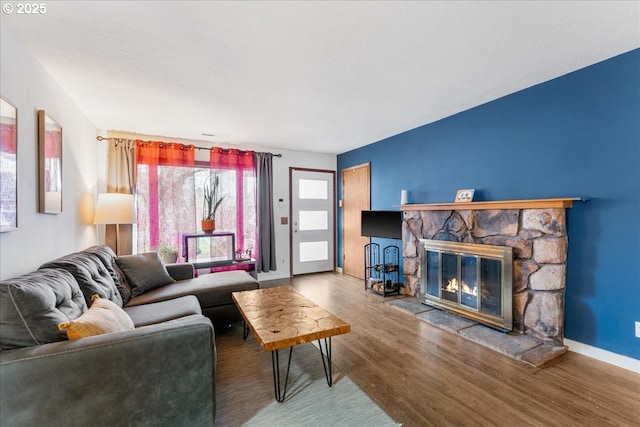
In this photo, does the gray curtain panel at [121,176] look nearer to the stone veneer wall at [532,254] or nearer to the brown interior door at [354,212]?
the brown interior door at [354,212]

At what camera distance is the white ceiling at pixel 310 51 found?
5.59ft

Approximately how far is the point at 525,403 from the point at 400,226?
2.62m

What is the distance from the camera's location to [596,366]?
226 cm

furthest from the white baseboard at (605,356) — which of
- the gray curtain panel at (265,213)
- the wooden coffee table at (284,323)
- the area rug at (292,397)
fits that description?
the gray curtain panel at (265,213)

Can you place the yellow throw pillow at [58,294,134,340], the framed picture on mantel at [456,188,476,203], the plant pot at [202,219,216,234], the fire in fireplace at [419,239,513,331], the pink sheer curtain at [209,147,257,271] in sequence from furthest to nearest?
the pink sheer curtain at [209,147,257,271]
the plant pot at [202,219,216,234]
the framed picture on mantel at [456,188,476,203]
the fire in fireplace at [419,239,513,331]
the yellow throw pillow at [58,294,134,340]

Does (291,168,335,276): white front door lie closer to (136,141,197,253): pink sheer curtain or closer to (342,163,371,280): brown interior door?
(342,163,371,280): brown interior door

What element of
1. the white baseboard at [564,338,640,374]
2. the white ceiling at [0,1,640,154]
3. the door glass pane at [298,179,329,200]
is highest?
the white ceiling at [0,1,640,154]

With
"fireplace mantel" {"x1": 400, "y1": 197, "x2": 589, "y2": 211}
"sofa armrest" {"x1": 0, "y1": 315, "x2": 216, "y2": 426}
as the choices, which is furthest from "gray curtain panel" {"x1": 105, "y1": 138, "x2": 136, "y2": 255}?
"fireplace mantel" {"x1": 400, "y1": 197, "x2": 589, "y2": 211}

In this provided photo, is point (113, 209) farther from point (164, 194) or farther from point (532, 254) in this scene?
point (532, 254)

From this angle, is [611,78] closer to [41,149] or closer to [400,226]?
[400,226]

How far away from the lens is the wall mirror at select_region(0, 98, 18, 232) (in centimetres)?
165

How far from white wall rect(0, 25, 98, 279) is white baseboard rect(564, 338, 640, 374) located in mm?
4324

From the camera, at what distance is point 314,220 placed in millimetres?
5672

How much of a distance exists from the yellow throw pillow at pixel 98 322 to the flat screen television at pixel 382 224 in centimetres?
345
